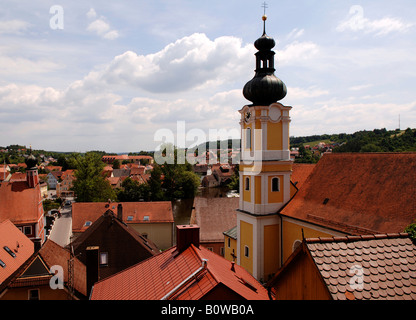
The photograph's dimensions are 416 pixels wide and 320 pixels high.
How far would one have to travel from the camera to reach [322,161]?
16.9 m

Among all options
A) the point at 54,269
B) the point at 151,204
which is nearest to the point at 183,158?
the point at 151,204

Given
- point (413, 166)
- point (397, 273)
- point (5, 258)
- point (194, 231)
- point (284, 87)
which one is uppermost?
point (284, 87)

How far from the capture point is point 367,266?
467 centimetres

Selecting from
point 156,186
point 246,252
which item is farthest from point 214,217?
point 156,186

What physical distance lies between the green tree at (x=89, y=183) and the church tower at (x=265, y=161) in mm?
29412

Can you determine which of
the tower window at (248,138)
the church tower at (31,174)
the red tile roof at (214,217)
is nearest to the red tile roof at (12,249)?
the church tower at (31,174)

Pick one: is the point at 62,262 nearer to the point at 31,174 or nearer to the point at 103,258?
the point at 103,258

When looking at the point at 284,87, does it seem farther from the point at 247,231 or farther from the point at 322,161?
the point at 247,231

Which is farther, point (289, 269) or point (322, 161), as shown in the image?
point (322, 161)

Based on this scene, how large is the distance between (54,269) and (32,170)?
76.2 ft

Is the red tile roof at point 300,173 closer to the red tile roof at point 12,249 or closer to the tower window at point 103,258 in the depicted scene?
the tower window at point 103,258

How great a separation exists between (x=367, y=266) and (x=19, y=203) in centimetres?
3130

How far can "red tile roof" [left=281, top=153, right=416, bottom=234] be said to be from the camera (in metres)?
11.5

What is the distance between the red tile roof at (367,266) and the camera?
171 inches
